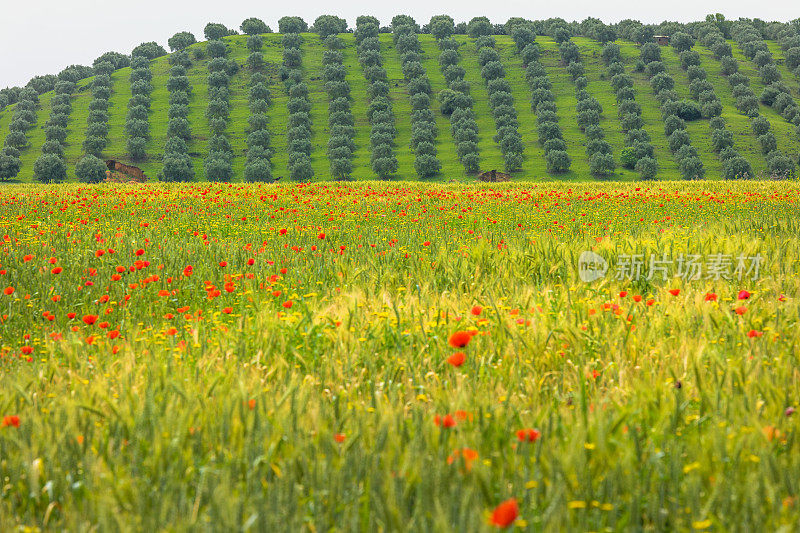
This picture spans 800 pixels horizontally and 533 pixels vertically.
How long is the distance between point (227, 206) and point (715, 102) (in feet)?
261

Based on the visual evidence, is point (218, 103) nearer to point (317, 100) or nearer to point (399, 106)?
point (317, 100)

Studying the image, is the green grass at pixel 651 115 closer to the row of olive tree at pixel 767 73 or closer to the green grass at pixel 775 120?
the green grass at pixel 775 120

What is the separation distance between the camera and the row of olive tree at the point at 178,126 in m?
66.1

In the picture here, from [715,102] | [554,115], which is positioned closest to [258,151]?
[554,115]

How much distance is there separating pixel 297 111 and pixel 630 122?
4662 cm

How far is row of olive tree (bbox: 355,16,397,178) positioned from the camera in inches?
2608

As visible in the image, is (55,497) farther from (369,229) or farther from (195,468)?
(369,229)

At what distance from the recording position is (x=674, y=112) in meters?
74.6

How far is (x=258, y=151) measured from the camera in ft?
231

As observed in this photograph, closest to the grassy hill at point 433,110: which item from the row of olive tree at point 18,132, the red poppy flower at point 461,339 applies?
the row of olive tree at point 18,132

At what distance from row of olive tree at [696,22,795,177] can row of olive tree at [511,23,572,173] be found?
22.7 metres

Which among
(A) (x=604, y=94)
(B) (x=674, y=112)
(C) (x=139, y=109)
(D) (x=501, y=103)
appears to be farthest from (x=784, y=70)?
(C) (x=139, y=109)

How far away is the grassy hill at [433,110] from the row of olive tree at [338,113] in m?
1.41

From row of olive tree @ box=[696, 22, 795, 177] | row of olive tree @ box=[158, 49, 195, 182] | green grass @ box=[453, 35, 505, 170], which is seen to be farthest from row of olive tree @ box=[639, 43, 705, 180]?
row of olive tree @ box=[158, 49, 195, 182]
